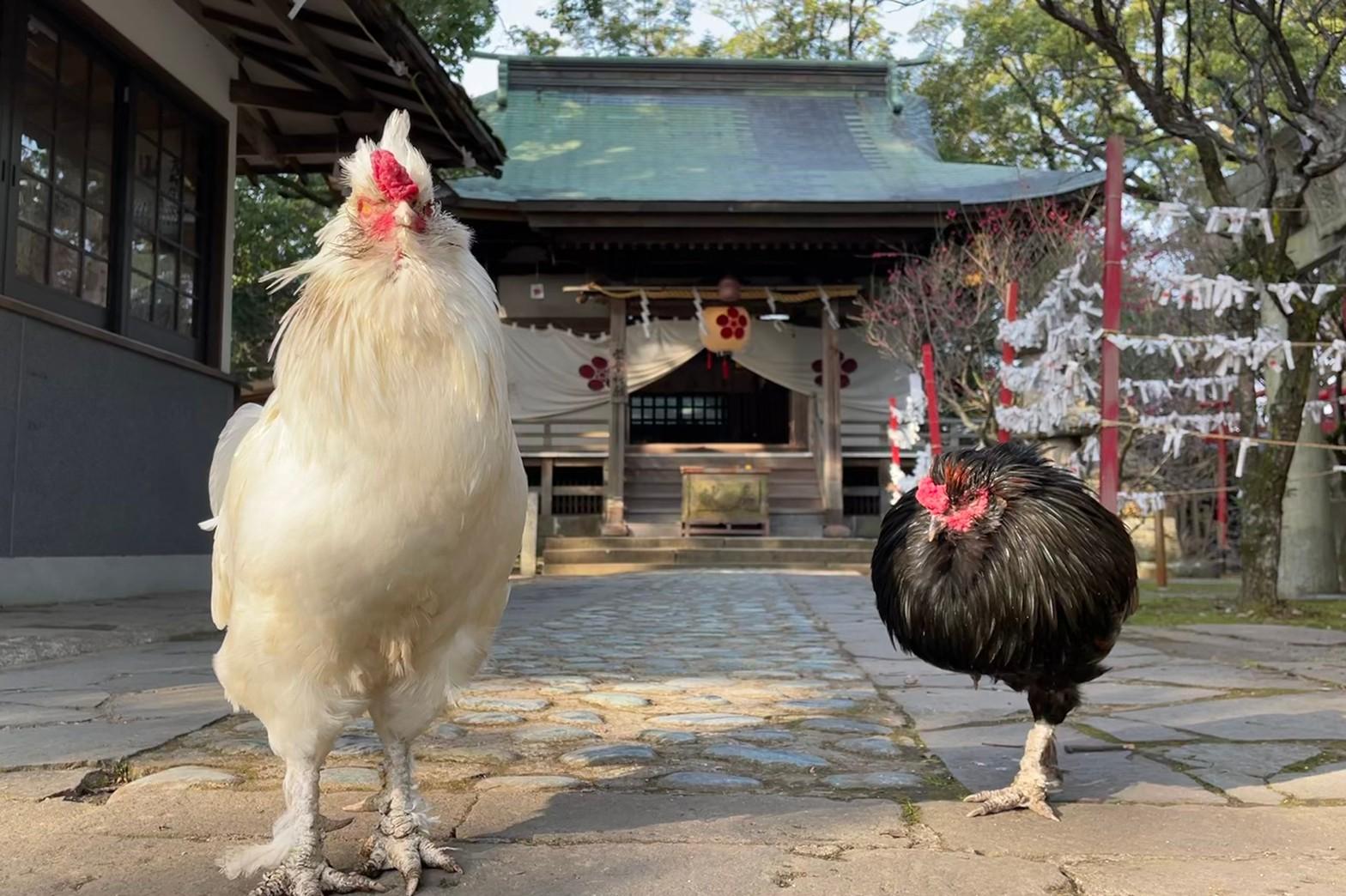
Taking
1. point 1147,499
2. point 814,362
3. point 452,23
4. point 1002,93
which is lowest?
point 1147,499

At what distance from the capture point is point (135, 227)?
812 centimetres

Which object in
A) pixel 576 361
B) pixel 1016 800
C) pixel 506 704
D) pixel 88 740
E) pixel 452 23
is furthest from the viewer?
pixel 576 361

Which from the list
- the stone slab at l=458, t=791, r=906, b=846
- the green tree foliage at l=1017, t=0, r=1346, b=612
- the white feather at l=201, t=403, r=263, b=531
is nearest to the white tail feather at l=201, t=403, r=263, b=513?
the white feather at l=201, t=403, r=263, b=531

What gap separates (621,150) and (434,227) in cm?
1683

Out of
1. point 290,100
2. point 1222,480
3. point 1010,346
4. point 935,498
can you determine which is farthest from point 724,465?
point 935,498

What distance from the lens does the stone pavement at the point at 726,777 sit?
2.21 metres

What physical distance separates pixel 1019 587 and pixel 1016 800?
1.86 ft

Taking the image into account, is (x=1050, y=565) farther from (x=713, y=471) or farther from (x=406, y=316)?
(x=713, y=471)

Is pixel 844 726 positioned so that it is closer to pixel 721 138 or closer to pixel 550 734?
pixel 550 734

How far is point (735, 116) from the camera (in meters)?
19.8

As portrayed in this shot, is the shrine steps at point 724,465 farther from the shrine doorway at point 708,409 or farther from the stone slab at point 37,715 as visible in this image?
the stone slab at point 37,715

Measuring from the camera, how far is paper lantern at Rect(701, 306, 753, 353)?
16.1 m

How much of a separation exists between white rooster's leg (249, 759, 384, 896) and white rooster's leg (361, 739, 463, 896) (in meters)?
0.07

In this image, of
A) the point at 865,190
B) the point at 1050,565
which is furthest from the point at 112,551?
the point at 865,190
